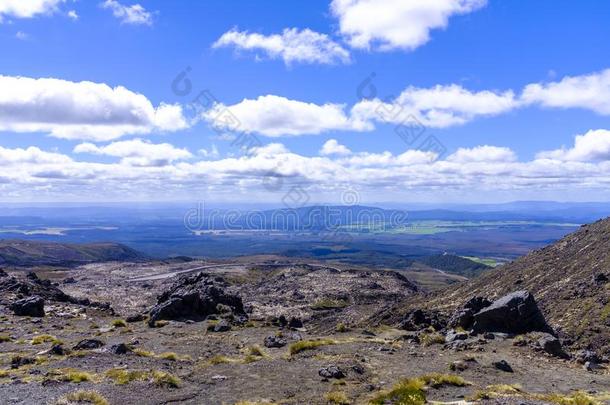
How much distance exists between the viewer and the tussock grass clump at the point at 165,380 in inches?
960

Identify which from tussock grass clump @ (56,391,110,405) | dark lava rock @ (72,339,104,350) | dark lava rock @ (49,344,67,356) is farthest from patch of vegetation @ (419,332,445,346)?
dark lava rock @ (49,344,67,356)

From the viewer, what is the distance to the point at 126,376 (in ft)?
82.5

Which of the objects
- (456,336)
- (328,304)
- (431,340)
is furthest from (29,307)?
(328,304)

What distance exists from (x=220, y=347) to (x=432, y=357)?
14.6 m

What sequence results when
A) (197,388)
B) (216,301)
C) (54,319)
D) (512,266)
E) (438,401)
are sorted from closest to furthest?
(438,401) < (197,388) < (54,319) < (216,301) < (512,266)

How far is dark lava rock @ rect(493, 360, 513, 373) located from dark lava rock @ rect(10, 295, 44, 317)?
45.7 metres

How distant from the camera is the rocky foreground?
74.3ft

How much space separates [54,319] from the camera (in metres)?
49.1

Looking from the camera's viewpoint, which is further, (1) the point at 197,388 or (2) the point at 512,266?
(2) the point at 512,266

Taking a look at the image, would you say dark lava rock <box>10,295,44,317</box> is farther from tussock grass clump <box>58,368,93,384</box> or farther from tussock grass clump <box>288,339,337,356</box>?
tussock grass clump <box>288,339,337,356</box>

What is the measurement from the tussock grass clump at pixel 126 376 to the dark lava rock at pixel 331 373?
29.9ft

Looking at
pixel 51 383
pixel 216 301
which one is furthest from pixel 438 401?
pixel 216 301


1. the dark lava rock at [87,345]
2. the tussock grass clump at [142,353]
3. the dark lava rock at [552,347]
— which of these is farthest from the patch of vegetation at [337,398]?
the dark lava rock at [87,345]

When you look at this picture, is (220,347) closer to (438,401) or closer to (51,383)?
(51,383)
